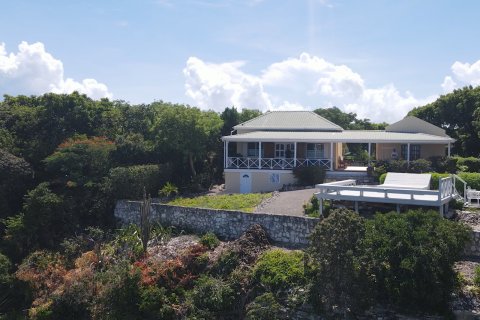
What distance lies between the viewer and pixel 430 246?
605 inches

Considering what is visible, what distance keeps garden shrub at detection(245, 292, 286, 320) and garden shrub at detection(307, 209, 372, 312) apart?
4.65 feet

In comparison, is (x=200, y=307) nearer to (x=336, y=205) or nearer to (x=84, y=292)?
(x=84, y=292)

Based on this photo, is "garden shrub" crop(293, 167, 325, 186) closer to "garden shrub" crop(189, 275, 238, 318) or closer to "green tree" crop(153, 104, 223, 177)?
"green tree" crop(153, 104, 223, 177)

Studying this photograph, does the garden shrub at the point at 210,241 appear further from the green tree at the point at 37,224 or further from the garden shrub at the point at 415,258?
the green tree at the point at 37,224

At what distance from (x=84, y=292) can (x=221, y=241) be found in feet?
20.1

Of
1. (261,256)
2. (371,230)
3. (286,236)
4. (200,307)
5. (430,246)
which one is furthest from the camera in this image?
(286,236)

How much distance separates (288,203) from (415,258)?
409 inches

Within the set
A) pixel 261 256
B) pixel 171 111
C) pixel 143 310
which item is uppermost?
pixel 171 111

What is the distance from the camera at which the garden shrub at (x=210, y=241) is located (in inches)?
850

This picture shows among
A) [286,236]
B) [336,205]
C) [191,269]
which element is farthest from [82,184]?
[336,205]

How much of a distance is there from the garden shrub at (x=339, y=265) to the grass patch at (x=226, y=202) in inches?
329

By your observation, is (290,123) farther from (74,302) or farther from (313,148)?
(74,302)

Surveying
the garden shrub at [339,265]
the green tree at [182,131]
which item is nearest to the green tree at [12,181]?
the green tree at [182,131]

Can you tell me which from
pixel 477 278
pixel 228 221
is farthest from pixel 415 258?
pixel 228 221
